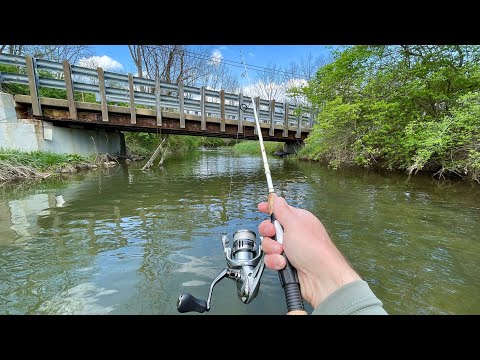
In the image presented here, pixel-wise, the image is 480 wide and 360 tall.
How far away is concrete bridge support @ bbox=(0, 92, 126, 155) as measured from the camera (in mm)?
9297

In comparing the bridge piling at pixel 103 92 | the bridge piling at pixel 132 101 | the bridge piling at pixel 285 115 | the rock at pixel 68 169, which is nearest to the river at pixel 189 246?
the rock at pixel 68 169

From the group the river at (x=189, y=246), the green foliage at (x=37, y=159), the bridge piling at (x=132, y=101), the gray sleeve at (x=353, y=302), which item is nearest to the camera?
the gray sleeve at (x=353, y=302)

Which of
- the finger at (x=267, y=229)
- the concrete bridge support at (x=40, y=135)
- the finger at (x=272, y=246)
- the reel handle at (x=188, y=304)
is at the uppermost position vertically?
the concrete bridge support at (x=40, y=135)

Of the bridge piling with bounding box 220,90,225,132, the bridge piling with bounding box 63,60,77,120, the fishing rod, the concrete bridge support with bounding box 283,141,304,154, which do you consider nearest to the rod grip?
the fishing rod

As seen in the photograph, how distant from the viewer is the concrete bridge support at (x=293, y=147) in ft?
64.4

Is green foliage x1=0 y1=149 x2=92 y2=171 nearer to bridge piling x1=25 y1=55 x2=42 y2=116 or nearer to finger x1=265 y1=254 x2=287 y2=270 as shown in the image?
bridge piling x1=25 y1=55 x2=42 y2=116

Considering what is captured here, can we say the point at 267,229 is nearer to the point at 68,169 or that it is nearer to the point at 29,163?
the point at 29,163

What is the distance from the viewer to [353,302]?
995 millimetres

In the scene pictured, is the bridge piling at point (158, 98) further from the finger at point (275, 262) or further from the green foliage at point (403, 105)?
the finger at point (275, 262)

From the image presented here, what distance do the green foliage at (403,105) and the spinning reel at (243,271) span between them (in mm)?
8158

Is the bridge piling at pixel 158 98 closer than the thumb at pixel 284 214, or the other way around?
the thumb at pixel 284 214
